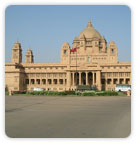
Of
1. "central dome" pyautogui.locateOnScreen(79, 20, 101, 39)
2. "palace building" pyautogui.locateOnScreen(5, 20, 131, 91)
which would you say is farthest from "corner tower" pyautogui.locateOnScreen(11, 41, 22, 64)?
"central dome" pyautogui.locateOnScreen(79, 20, 101, 39)

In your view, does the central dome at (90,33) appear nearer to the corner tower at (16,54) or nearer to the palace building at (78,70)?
the palace building at (78,70)

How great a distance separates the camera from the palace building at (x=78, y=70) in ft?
267

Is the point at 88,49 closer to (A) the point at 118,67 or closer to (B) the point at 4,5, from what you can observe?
(A) the point at 118,67

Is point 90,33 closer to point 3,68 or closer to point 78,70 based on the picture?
point 78,70

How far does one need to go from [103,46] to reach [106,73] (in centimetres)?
1676

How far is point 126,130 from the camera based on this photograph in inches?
420

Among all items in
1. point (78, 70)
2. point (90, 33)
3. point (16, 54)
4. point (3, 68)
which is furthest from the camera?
point (90, 33)

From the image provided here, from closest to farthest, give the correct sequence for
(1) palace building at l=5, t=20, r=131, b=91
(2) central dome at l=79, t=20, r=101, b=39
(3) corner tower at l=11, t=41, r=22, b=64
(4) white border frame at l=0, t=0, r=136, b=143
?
(4) white border frame at l=0, t=0, r=136, b=143 → (1) palace building at l=5, t=20, r=131, b=91 → (3) corner tower at l=11, t=41, r=22, b=64 → (2) central dome at l=79, t=20, r=101, b=39

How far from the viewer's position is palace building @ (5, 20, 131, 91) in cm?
8139

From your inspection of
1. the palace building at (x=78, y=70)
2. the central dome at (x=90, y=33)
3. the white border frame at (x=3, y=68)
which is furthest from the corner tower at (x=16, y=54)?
the white border frame at (x=3, y=68)

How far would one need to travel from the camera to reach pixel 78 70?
263 ft

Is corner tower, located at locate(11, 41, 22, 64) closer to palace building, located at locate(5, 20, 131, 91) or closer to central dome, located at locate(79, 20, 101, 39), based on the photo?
palace building, located at locate(5, 20, 131, 91)

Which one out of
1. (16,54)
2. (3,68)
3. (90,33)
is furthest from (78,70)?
(3,68)

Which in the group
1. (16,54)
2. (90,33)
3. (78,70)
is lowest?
(78,70)
